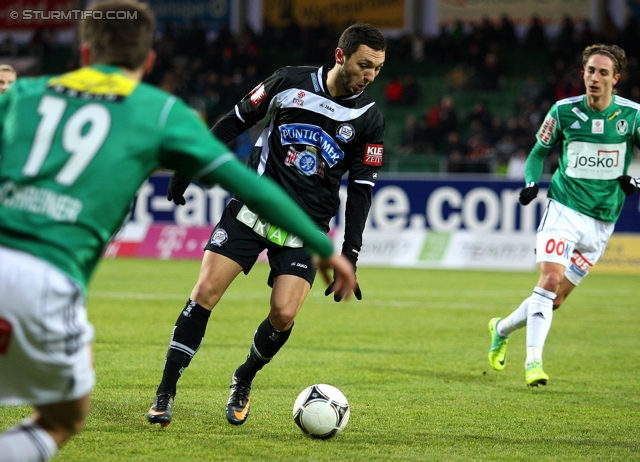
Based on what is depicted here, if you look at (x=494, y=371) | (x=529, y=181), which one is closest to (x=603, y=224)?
(x=529, y=181)

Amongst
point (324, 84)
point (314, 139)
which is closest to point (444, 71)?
point (324, 84)

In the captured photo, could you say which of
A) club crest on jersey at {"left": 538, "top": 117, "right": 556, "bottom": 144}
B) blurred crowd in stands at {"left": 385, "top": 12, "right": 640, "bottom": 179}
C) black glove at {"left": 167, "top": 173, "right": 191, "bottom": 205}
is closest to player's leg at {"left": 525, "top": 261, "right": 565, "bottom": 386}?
club crest on jersey at {"left": 538, "top": 117, "right": 556, "bottom": 144}

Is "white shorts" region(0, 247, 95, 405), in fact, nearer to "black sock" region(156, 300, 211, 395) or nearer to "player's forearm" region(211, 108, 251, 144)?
"black sock" region(156, 300, 211, 395)

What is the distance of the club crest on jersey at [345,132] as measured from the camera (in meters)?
5.73

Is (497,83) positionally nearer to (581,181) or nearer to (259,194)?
(581,181)

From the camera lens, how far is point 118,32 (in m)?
3.22

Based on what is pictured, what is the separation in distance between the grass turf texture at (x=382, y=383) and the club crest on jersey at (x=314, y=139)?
1.61 meters

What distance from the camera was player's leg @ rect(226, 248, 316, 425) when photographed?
18.3 feet

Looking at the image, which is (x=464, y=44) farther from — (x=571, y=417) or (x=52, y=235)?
(x=52, y=235)

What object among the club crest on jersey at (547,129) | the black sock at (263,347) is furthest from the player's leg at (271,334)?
the club crest on jersey at (547,129)

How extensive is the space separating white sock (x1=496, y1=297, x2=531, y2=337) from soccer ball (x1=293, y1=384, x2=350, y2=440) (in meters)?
2.68

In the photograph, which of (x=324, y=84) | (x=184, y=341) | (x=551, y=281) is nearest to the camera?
Result: (x=184, y=341)

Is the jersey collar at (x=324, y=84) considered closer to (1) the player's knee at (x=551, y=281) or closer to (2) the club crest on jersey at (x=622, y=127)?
(1) the player's knee at (x=551, y=281)

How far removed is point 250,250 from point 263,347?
588 mm
